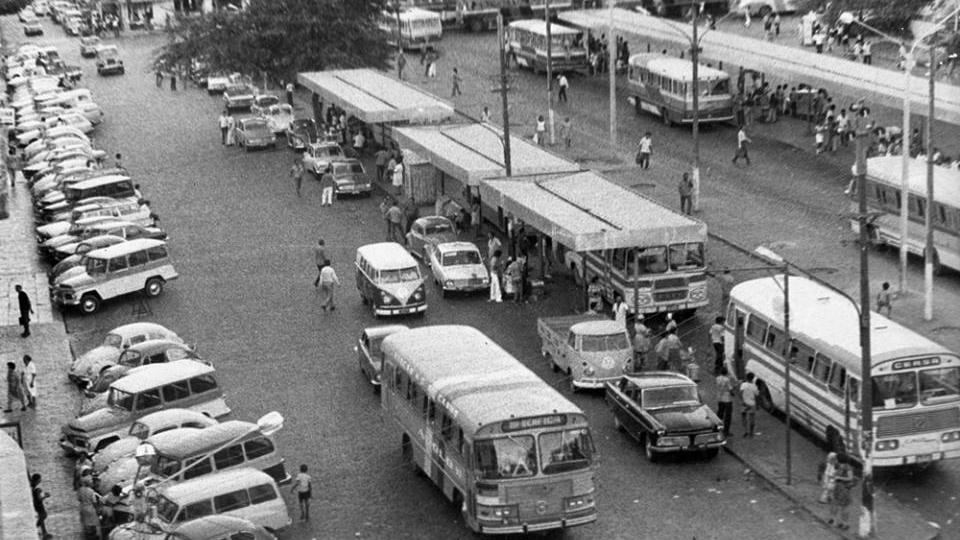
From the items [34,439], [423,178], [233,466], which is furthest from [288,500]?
[423,178]

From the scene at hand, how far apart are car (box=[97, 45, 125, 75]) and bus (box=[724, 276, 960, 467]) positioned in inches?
2936

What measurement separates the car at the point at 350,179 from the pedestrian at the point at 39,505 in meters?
30.8

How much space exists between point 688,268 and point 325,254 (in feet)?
51.7

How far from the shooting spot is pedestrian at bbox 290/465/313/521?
119 feet

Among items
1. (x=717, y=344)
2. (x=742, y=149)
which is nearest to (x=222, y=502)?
(x=717, y=344)

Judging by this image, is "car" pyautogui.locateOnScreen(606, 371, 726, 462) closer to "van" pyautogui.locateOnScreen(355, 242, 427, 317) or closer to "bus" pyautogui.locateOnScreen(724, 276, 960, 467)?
"bus" pyautogui.locateOnScreen(724, 276, 960, 467)

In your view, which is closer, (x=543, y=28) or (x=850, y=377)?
(x=850, y=377)

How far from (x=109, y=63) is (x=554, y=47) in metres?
32.3

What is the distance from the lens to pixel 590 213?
49969 mm

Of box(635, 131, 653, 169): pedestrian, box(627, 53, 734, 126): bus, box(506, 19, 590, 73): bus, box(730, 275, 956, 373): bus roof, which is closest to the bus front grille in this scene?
box(730, 275, 956, 373): bus roof

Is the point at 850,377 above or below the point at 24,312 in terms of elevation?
above

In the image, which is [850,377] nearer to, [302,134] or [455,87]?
[302,134]

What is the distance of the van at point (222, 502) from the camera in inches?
1350

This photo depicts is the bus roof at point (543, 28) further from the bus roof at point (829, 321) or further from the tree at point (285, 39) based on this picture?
the bus roof at point (829, 321)
